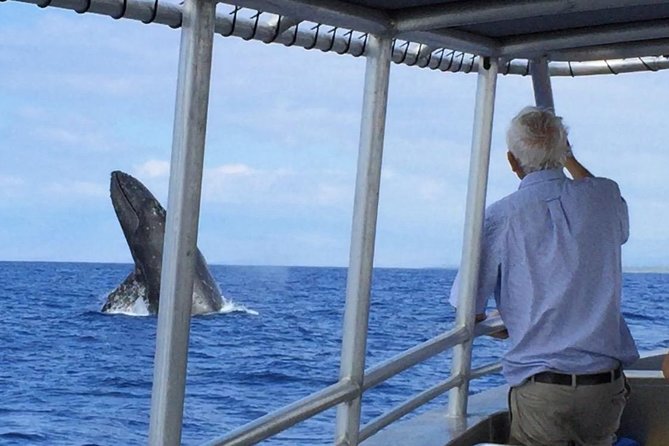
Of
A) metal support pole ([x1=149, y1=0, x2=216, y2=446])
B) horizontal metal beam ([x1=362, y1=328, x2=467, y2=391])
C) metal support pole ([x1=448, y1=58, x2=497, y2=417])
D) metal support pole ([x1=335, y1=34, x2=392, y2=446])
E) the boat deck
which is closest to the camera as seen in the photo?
metal support pole ([x1=149, y1=0, x2=216, y2=446])

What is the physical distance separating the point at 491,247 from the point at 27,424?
677 inches

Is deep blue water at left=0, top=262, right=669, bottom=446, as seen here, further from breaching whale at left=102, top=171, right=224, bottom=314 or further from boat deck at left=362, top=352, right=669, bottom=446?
boat deck at left=362, top=352, right=669, bottom=446

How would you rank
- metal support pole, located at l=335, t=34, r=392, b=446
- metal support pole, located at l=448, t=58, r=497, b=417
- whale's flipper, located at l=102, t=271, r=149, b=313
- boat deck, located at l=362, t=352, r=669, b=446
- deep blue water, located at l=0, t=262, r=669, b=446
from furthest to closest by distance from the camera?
whale's flipper, located at l=102, t=271, r=149, b=313
deep blue water, located at l=0, t=262, r=669, b=446
metal support pole, located at l=448, t=58, r=497, b=417
boat deck, located at l=362, t=352, r=669, b=446
metal support pole, located at l=335, t=34, r=392, b=446

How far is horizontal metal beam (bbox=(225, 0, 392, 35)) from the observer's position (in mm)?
2684

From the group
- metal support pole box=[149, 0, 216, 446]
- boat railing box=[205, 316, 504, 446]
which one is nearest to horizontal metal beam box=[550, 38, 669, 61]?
boat railing box=[205, 316, 504, 446]

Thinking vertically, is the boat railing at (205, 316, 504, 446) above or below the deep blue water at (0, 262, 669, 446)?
above

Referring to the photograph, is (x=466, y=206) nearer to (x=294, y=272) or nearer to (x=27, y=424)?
(x=27, y=424)

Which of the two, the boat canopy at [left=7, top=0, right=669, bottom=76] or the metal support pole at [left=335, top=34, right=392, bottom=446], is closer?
the boat canopy at [left=7, top=0, right=669, bottom=76]

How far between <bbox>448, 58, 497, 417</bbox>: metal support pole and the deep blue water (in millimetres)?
5581

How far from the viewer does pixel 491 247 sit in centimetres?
283

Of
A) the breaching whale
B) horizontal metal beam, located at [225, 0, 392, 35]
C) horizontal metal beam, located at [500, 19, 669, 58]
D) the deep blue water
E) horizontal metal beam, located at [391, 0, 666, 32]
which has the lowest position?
the deep blue water

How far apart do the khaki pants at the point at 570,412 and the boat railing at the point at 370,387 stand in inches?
21.0

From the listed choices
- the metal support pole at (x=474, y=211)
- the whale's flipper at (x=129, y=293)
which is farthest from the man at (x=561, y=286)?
the whale's flipper at (x=129, y=293)

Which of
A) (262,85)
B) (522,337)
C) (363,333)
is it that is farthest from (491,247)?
(262,85)
